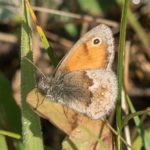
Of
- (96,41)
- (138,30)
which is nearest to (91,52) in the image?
(96,41)

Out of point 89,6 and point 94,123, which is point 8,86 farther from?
point 89,6

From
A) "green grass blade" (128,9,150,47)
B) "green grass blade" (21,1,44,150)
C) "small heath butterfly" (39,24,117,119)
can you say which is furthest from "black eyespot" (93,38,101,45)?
"green grass blade" (128,9,150,47)

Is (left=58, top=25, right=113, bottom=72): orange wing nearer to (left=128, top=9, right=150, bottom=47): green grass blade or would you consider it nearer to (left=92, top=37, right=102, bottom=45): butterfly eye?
(left=92, top=37, right=102, bottom=45): butterfly eye

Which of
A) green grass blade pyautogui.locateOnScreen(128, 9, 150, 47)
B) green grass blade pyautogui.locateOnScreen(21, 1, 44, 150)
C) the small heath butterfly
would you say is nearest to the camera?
green grass blade pyautogui.locateOnScreen(21, 1, 44, 150)

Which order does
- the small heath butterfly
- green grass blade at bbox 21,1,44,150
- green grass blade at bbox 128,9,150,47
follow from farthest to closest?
green grass blade at bbox 128,9,150,47 → the small heath butterfly → green grass blade at bbox 21,1,44,150

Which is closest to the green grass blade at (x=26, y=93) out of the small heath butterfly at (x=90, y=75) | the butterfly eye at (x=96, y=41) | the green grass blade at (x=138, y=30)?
the small heath butterfly at (x=90, y=75)

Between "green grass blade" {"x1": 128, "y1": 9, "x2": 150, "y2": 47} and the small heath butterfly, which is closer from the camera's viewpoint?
the small heath butterfly
